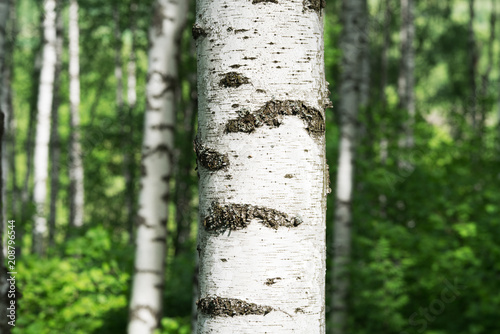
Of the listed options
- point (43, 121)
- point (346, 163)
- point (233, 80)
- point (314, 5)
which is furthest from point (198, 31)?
point (43, 121)

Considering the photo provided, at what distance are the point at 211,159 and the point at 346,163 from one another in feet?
16.5

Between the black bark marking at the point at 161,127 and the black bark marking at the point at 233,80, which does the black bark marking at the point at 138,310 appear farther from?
the black bark marking at the point at 233,80

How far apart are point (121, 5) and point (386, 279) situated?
509 inches

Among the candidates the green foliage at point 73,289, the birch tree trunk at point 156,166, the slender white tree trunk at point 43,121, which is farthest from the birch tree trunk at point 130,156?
the birch tree trunk at point 156,166

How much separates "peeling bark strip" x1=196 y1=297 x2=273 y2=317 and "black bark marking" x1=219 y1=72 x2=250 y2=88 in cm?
48

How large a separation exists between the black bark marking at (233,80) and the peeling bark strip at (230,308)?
48cm

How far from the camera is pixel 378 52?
69.3ft

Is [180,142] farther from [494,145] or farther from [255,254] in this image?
[255,254]

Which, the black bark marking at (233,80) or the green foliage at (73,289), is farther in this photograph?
the green foliage at (73,289)

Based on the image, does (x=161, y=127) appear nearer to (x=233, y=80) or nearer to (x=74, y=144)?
(x=233, y=80)

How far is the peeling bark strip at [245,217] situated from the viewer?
1090mm

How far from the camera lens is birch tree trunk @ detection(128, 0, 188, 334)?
418 cm

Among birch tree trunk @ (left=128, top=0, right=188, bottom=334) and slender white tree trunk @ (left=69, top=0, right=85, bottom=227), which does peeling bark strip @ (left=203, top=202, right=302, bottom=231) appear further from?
slender white tree trunk @ (left=69, top=0, right=85, bottom=227)

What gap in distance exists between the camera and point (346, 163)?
6008 mm
